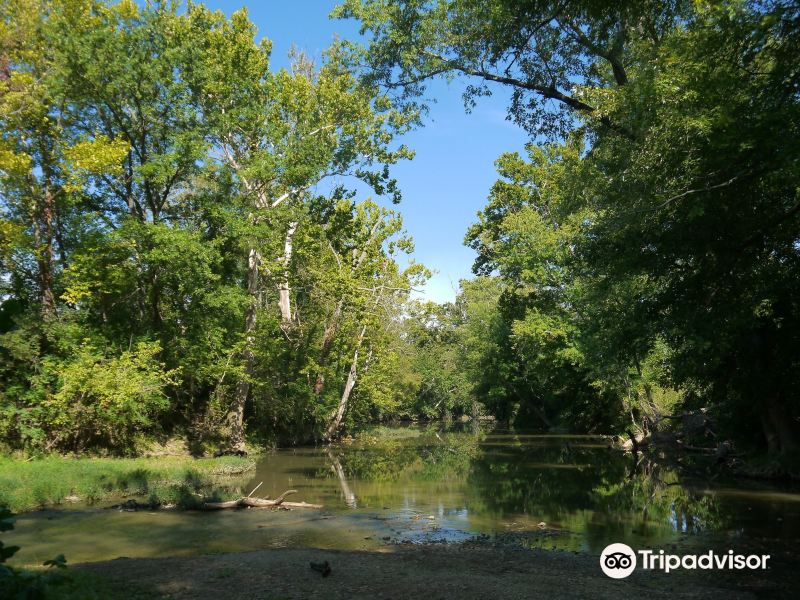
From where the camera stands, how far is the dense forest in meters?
11.4

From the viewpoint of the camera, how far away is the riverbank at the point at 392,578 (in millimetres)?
7875

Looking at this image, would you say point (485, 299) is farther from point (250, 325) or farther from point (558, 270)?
point (250, 325)

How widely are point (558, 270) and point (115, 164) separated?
28135 mm

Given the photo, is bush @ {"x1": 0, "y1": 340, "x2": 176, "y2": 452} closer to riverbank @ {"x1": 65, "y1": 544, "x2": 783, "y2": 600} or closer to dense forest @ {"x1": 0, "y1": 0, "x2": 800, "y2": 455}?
dense forest @ {"x1": 0, "y1": 0, "x2": 800, "y2": 455}

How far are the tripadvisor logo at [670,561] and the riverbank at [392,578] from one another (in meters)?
Answer: 0.27

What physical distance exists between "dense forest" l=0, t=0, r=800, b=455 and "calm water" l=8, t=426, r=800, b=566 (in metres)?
4.27

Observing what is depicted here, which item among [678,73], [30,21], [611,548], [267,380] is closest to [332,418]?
[267,380]

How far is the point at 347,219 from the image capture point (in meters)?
27.7

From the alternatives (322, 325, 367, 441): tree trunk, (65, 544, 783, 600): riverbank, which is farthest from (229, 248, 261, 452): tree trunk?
(65, 544, 783, 600): riverbank

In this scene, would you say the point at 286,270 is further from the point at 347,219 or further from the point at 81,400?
the point at 81,400

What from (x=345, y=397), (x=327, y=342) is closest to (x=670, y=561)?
(x=327, y=342)

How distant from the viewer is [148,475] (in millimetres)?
19281

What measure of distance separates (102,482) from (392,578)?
12958 mm

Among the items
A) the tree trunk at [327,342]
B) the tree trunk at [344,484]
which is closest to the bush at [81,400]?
the tree trunk at [344,484]
